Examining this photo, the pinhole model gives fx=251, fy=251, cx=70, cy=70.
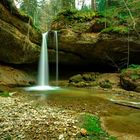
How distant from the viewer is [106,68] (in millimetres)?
26297

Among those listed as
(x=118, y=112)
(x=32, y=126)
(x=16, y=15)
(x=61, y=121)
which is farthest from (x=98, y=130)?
(x=16, y=15)

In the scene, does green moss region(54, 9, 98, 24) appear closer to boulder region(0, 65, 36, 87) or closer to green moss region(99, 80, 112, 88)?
green moss region(99, 80, 112, 88)

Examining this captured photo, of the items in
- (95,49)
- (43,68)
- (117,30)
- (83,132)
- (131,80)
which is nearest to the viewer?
(83,132)

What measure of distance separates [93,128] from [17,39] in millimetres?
14370

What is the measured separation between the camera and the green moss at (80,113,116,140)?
Answer: 278 inches

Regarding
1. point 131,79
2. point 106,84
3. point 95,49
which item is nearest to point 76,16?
point 95,49

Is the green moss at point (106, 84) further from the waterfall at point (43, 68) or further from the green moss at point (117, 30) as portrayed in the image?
the waterfall at point (43, 68)

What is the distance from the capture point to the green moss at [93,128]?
706cm

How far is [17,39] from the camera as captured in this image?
2042 centimetres

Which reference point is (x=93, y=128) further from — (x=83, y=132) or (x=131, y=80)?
(x=131, y=80)

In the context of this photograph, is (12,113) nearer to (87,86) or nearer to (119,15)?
(87,86)

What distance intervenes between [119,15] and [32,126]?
16.8m

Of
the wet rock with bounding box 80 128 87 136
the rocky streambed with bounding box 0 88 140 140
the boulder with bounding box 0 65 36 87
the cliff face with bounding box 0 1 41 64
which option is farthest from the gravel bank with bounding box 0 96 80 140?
the boulder with bounding box 0 65 36 87

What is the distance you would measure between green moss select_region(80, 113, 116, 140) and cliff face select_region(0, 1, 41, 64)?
41.7 ft
